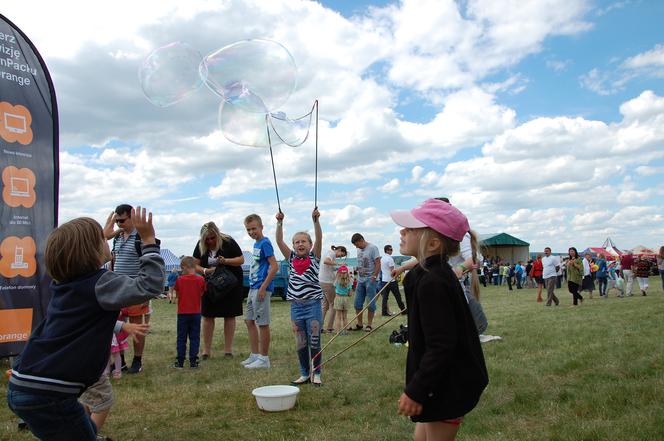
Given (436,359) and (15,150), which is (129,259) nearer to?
(15,150)

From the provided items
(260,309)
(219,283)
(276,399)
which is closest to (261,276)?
(260,309)

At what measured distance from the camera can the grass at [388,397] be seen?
416 cm

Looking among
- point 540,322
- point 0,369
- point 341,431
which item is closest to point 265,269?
point 341,431

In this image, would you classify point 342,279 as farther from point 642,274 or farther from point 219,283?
point 642,274

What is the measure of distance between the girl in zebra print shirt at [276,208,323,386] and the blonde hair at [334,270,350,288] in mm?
5083

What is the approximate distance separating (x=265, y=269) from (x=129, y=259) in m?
1.57

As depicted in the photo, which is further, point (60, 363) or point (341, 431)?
point (341, 431)

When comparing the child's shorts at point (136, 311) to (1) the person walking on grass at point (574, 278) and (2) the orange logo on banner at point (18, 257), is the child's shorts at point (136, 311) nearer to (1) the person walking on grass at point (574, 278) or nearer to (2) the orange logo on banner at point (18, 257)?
(2) the orange logo on banner at point (18, 257)

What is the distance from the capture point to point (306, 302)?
228 inches

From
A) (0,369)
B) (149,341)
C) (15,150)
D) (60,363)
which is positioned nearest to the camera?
(60,363)

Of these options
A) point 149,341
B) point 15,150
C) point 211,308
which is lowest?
point 149,341

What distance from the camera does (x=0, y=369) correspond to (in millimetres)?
7195

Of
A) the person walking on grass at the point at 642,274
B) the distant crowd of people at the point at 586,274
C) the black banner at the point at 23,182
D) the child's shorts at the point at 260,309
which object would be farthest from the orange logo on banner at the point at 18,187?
the person walking on grass at the point at 642,274

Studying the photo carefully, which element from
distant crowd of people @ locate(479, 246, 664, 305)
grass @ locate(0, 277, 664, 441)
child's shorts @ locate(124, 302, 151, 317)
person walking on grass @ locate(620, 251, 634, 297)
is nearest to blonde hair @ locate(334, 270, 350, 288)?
grass @ locate(0, 277, 664, 441)
